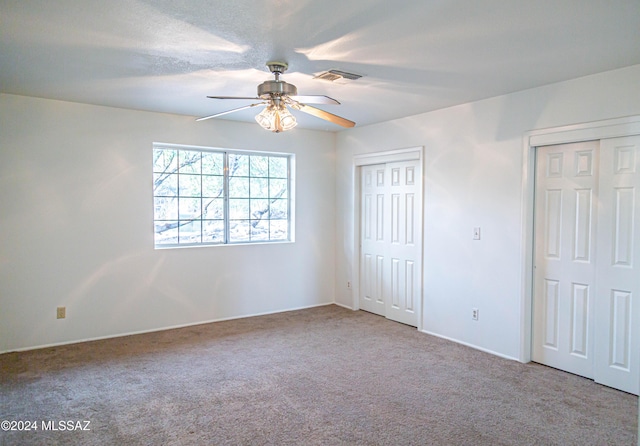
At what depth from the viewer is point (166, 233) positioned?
Answer: 4.95 m

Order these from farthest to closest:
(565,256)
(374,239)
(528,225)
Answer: (374,239)
(528,225)
(565,256)

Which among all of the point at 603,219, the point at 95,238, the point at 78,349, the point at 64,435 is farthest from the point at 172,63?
the point at 603,219

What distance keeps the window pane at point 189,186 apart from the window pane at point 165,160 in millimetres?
163

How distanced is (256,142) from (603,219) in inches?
153

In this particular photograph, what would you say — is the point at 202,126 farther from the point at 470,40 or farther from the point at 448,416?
the point at 448,416

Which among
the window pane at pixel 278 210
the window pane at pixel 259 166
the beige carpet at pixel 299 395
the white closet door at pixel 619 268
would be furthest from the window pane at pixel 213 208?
the white closet door at pixel 619 268

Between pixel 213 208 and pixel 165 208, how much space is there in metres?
0.58

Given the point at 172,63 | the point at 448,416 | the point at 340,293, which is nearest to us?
the point at 448,416

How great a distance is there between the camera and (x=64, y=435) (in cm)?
260

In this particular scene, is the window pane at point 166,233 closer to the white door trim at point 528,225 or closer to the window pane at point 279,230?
the window pane at point 279,230

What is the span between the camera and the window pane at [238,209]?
17.6 ft

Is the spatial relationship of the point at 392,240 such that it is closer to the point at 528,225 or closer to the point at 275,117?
the point at 528,225

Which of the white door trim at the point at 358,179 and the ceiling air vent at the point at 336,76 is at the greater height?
the ceiling air vent at the point at 336,76

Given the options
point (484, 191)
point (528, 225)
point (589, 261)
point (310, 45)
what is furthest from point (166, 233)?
point (589, 261)
